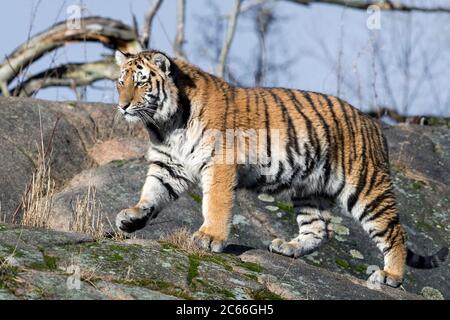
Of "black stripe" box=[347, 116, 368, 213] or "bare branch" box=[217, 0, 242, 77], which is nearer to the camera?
"black stripe" box=[347, 116, 368, 213]

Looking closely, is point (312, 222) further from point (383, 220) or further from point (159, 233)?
point (159, 233)

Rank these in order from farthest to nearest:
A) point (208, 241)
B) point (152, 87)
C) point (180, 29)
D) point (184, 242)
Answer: point (180, 29) < point (152, 87) < point (208, 241) < point (184, 242)

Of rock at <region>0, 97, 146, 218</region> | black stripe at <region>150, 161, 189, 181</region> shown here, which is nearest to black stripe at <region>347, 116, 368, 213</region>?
black stripe at <region>150, 161, 189, 181</region>

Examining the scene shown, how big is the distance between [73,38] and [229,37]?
406 centimetres

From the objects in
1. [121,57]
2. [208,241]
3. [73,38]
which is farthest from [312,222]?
[73,38]

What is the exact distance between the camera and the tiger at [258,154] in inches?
286

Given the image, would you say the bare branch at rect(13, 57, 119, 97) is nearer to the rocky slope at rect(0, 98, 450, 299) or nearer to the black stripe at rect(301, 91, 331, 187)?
the rocky slope at rect(0, 98, 450, 299)

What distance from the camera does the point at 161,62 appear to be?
7.44m

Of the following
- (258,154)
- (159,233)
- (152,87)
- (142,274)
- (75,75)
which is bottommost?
(159,233)

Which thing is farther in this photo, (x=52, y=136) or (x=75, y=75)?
(x=75, y=75)

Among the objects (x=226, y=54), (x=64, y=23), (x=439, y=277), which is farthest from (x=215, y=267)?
(x=226, y=54)

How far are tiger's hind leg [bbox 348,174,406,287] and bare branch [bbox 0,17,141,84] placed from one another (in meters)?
8.25

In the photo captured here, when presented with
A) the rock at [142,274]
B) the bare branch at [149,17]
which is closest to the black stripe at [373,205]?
the rock at [142,274]

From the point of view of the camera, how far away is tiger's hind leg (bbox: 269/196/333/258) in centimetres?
803
